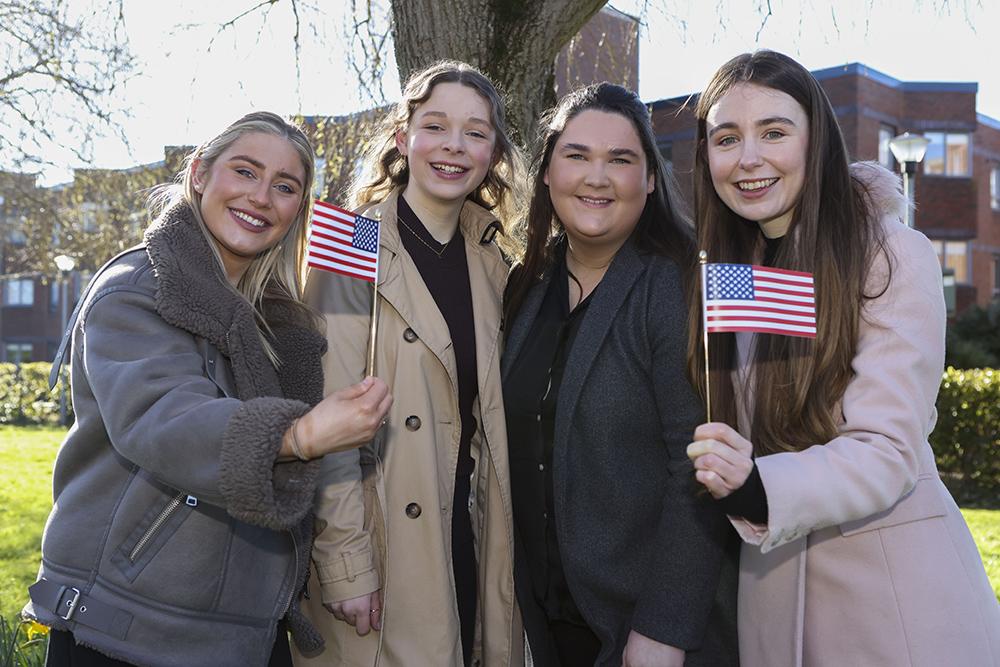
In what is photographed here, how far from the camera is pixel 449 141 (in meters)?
3.30

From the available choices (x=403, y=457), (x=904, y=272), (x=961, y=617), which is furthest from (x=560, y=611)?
(x=904, y=272)

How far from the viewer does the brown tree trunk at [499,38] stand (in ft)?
14.9

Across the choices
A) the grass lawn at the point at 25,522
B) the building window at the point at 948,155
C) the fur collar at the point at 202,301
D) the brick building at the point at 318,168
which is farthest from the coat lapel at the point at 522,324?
the building window at the point at 948,155

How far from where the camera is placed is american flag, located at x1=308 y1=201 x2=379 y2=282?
9.34ft

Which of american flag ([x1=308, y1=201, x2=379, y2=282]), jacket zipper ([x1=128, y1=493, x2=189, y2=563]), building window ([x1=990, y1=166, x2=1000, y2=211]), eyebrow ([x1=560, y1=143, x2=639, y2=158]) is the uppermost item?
building window ([x1=990, y1=166, x2=1000, y2=211])

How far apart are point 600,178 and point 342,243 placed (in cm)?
91

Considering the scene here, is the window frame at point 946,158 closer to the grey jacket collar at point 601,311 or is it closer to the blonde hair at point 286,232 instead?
the grey jacket collar at point 601,311

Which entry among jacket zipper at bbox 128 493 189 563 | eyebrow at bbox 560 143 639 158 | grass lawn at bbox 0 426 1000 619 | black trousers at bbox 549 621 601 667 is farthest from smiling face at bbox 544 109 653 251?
grass lawn at bbox 0 426 1000 619

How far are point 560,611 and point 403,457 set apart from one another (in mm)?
749

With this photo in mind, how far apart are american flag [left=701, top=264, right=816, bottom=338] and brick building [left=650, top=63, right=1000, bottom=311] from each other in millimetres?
21308

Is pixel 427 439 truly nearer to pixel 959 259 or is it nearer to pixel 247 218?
pixel 247 218

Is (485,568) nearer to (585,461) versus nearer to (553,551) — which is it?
(553,551)

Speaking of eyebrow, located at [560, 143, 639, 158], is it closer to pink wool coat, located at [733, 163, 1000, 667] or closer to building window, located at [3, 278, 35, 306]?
pink wool coat, located at [733, 163, 1000, 667]

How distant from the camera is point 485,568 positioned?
10.8 feet
